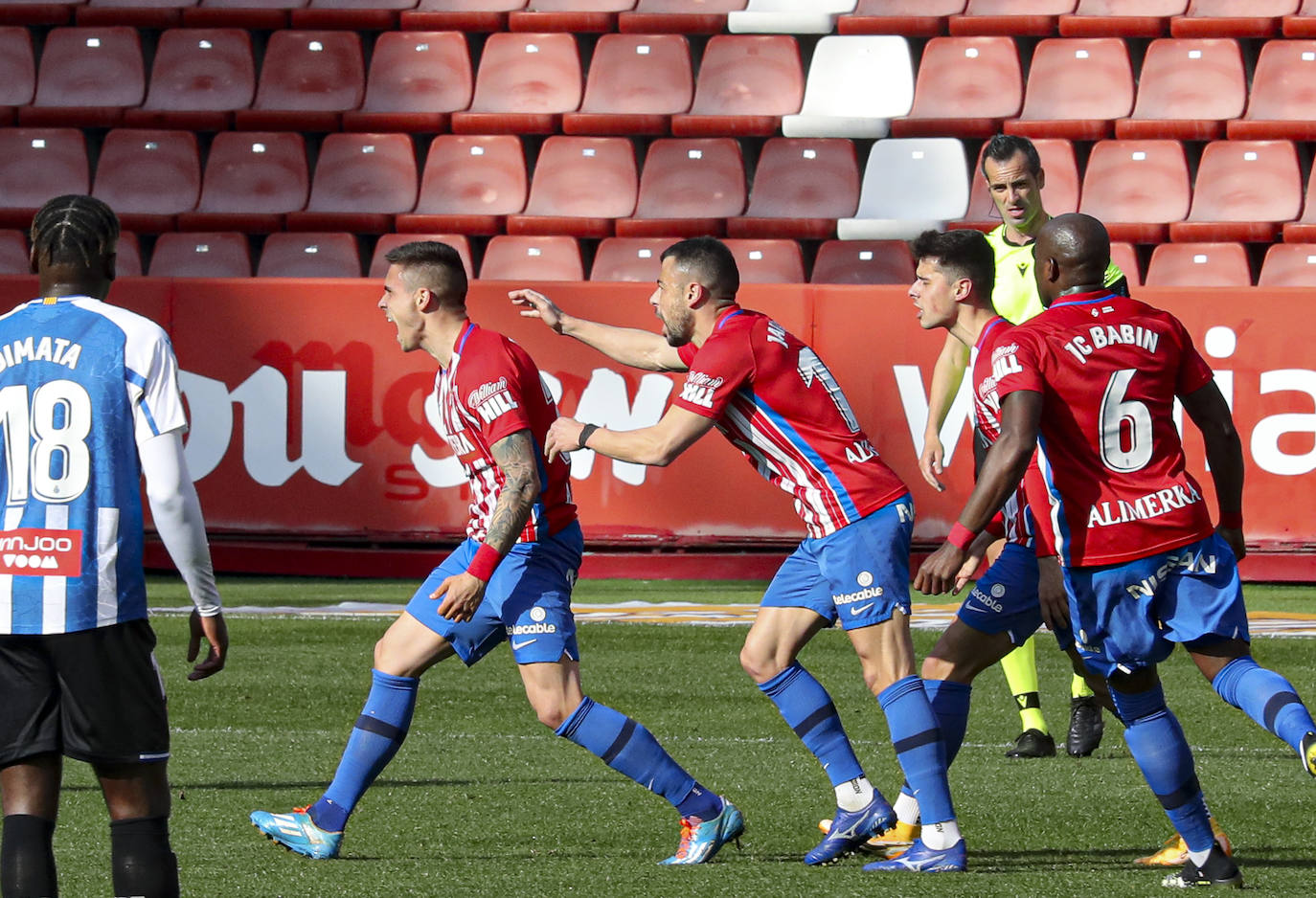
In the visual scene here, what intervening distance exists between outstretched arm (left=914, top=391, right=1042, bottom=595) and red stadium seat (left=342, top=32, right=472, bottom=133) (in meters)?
10.7

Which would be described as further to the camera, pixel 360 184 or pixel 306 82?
pixel 306 82

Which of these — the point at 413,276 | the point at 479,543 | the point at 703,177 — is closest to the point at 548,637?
the point at 479,543

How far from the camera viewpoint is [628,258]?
45.2 ft

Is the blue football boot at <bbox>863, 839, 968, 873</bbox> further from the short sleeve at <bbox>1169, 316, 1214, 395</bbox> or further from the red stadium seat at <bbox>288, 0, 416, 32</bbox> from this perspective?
the red stadium seat at <bbox>288, 0, 416, 32</bbox>

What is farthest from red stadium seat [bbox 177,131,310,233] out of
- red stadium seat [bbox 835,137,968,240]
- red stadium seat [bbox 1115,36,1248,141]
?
red stadium seat [bbox 1115,36,1248,141]

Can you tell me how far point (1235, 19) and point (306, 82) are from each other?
23.7ft

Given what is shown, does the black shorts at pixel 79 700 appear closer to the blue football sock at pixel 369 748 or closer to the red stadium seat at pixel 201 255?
the blue football sock at pixel 369 748

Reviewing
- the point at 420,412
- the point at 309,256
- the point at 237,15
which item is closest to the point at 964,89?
the point at 309,256

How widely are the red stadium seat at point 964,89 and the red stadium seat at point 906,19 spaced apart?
265mm

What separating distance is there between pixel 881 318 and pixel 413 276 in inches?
256

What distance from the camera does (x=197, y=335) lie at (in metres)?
12.1

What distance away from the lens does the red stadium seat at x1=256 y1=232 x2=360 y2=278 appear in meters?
13.9

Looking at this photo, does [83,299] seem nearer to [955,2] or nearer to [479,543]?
[479,543]

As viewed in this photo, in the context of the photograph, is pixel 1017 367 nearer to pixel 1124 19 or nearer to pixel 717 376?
pixel 717 376
